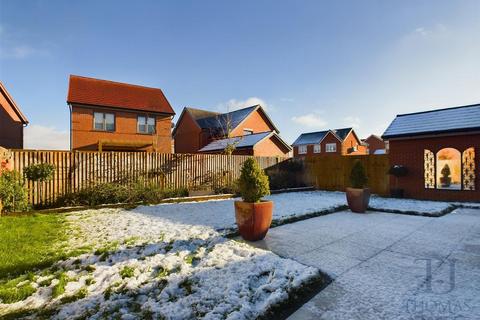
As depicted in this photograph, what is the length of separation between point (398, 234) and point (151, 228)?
6.20m

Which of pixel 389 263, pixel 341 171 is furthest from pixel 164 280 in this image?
pixel 341 171

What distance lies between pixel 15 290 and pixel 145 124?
68.0ft

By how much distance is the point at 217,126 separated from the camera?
30953 mm

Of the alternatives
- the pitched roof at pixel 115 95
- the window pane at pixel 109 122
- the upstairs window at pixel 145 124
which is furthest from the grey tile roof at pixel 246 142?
the window pane at pixel 109 122

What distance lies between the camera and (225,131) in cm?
2964

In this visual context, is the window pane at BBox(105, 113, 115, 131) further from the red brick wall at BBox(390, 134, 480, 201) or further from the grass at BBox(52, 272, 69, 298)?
the red brick wall at BBox(390, 134, 480, 201)

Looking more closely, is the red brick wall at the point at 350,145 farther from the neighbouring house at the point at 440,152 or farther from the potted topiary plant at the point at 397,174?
the potted topiary plant at the point at 397,174

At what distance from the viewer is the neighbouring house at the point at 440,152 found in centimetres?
1145

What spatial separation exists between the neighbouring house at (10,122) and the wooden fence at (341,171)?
873 inches

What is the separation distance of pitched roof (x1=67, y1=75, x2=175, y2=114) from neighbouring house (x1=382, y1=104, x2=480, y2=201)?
1887cm

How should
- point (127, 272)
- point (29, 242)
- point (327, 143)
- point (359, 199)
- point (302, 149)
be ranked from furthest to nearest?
point (302, 149)
point (327, 143)
point (359, 199)
point (29, 242)
point (127, 272)

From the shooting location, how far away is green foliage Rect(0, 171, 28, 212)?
7.75 m

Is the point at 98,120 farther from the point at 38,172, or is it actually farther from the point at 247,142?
the point at 38,172

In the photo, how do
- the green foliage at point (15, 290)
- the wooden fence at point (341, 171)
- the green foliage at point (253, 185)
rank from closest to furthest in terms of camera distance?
the green foliage at point (15, 290), the green foliage at point (253, 185), the wooden fence at point (341, 171)
